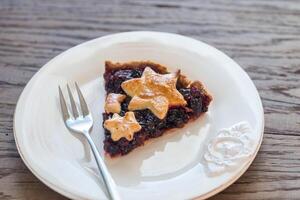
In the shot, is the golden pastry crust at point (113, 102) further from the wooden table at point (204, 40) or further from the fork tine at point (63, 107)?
the wooden table at point (204, 40)

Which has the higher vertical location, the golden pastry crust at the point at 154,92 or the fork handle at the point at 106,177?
the golden pastry crust at the point at 154,92

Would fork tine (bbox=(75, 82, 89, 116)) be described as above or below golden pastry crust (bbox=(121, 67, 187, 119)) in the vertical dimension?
below

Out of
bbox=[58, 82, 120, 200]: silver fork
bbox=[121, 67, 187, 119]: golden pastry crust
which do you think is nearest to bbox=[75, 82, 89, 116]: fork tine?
bbox=[58, 82, 120, 200]: silver fork

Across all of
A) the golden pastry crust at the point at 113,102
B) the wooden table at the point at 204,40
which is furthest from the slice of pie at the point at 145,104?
the wooden table at the point at 204,40

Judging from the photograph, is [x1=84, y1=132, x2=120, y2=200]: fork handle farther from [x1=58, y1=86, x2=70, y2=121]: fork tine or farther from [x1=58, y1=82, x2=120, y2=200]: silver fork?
[x1=58, y1=86, x2=70, y2=121]: fork tine

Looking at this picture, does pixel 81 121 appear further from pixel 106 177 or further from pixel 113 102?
pixel 106 177

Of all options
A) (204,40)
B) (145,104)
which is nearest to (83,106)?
(145,104)
